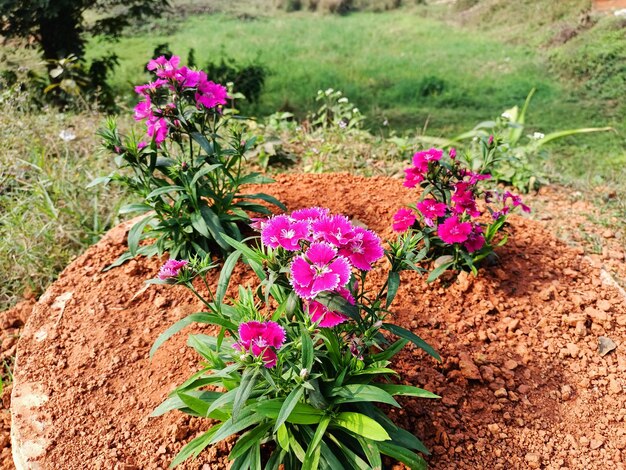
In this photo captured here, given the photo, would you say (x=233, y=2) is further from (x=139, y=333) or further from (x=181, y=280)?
(x=181, y=280)

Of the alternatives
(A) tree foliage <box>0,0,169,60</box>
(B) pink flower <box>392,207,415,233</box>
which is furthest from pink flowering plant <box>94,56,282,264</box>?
(A) tree foliage <box>0,0,169,60</box>

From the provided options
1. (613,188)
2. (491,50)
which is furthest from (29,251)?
(491,50)

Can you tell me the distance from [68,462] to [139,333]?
1.99 ft

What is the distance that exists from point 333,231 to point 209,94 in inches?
46.4

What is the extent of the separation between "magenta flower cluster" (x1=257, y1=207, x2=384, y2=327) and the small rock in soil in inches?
56.2

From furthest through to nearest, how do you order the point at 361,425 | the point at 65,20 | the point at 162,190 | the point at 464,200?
the point at 65,20 < the point at 464,200 < the point at 162,190 < the point at 361,425

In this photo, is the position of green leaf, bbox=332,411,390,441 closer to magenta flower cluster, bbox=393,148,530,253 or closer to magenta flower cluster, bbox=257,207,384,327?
magenta flower cluster, bbox=257,207,384,327

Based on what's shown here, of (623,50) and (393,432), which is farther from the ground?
(393,432)

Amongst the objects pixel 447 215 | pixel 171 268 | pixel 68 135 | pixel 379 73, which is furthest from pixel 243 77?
pixel 171 268

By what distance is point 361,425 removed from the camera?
1.66 metres

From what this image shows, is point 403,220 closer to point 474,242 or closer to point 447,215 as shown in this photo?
point 447,215

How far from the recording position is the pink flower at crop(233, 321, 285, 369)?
150cm

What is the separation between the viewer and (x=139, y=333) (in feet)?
8.00

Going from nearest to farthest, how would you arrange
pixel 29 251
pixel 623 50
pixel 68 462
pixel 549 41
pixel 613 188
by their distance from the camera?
pixel 68 462 → pixel 29 251 → pixel 613 188 → pixel 623 50 → pixel 549 41
